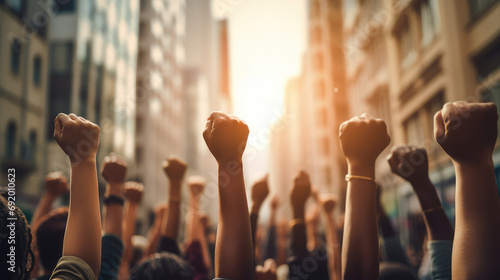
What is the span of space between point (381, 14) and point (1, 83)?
48.5 ft

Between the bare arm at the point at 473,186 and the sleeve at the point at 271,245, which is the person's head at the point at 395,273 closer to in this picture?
the bare arm at the point at 473,186

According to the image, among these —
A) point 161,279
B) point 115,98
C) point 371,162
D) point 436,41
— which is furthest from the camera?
point 115,98

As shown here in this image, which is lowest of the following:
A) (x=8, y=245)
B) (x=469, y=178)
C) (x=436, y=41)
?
(x=8, y=245)

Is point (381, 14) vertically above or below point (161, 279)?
above

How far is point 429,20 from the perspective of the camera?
12.7 m

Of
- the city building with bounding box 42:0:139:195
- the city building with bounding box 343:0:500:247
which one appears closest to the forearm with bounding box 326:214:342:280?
the city building with bounding box 343:0:500:247

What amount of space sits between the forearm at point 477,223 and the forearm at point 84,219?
3.84ft

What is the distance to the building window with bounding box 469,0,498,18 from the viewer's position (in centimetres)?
850

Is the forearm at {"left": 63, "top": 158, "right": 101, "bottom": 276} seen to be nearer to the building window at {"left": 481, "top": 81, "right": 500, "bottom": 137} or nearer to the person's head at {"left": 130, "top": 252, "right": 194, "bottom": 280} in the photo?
the person's head at {"left": 130, "top": 252, "right": 194, "bottom": 280}

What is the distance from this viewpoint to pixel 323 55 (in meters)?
40.9

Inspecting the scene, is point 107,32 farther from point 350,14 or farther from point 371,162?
point 371,162

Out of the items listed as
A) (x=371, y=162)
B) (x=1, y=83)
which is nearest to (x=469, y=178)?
(x=371, y=162)

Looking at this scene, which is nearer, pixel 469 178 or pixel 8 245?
pixel 469 178

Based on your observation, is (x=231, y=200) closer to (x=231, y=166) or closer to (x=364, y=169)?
(x=231, y=166)
